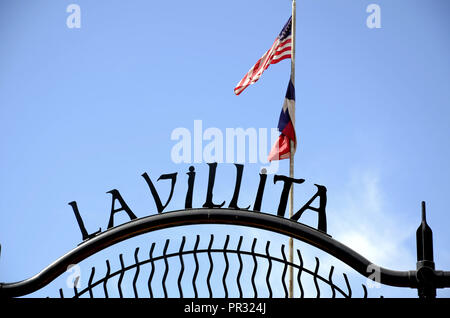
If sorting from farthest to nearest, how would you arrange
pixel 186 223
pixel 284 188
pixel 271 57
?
pixel 271 57 → pixel 284 188 → pixel 186 223

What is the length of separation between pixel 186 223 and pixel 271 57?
6.79 metres

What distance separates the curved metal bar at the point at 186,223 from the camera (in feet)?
28.2

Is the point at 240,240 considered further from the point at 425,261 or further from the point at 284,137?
the point at 284,137

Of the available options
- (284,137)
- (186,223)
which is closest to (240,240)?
(186,223)

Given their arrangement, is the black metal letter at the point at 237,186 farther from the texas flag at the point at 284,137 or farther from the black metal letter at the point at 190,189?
the texas flag at the point at 284,137

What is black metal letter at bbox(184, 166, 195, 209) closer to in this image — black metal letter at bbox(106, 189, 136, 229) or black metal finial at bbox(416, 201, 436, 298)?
black metal letter at bbox(106, 189, 136, 229)

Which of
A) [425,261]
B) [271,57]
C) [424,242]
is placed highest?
[271,57]

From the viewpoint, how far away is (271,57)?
49.3 ft

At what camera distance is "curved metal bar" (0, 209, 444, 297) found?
859cm

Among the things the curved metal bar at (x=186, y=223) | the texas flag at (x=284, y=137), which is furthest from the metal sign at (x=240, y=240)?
the texas flag at (x=284, y=137)
